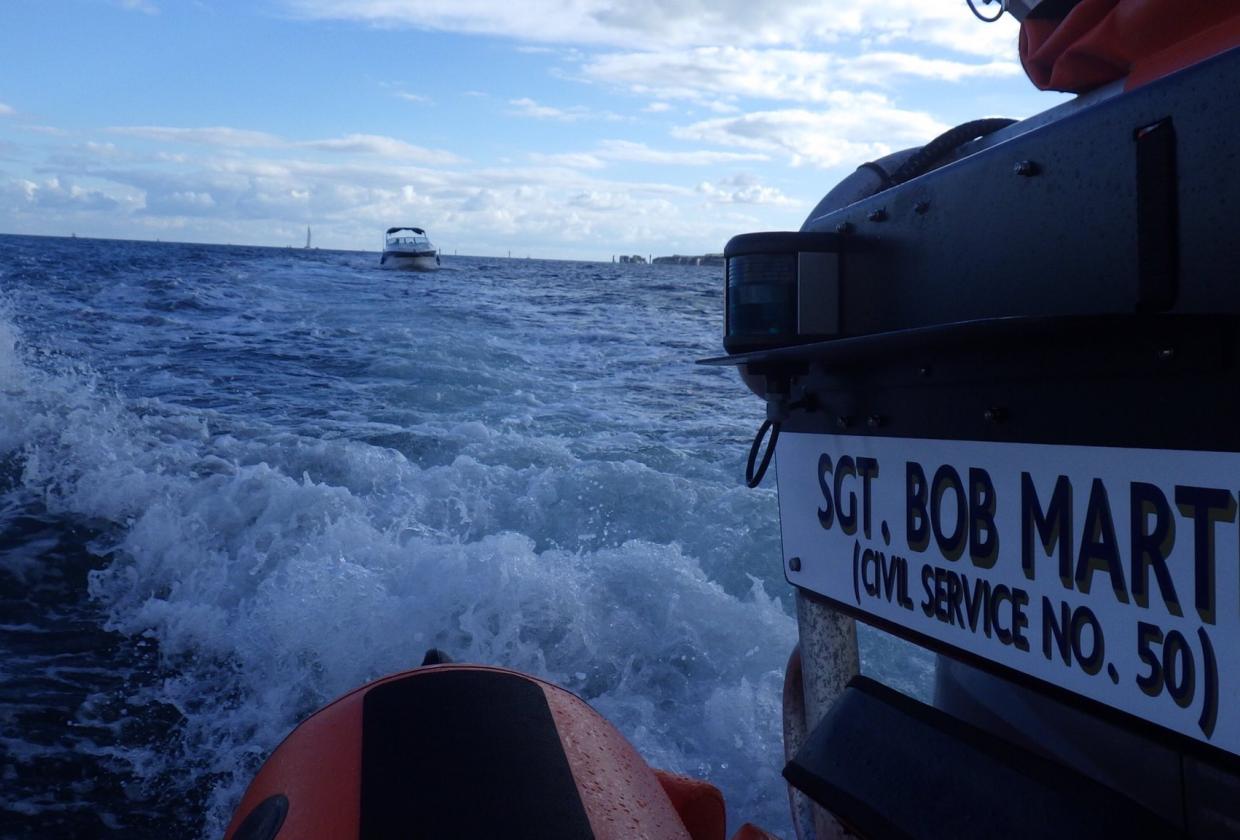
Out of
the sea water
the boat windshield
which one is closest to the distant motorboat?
the boat windshield

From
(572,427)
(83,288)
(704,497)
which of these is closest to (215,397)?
(572,427)

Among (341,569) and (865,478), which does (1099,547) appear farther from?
(341,569)

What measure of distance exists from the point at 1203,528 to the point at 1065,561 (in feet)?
0.62

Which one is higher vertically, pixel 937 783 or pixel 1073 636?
pixel 1073 636

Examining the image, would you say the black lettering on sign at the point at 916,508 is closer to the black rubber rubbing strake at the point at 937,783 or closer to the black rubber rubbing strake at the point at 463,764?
the black rubber rubbing strake at the point at 937,783

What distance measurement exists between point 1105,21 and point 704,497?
4.68 m

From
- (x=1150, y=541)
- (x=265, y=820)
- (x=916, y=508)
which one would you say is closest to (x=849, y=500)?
(x=916, y=508)

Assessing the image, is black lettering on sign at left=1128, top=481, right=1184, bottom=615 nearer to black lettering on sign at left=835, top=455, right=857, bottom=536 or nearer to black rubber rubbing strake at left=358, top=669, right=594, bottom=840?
black lettering on sign at left=835, top=455, right=857, bottom=536

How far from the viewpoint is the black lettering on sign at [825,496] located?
161cm

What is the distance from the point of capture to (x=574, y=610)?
4.49 m

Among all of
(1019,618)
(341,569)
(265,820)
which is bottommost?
(341,569)

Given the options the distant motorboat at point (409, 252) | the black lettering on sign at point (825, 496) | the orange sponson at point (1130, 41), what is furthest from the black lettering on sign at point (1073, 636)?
the distant motorboat at point (409, 252)

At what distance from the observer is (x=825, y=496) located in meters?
1.63

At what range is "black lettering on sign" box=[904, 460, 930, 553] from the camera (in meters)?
1.37
